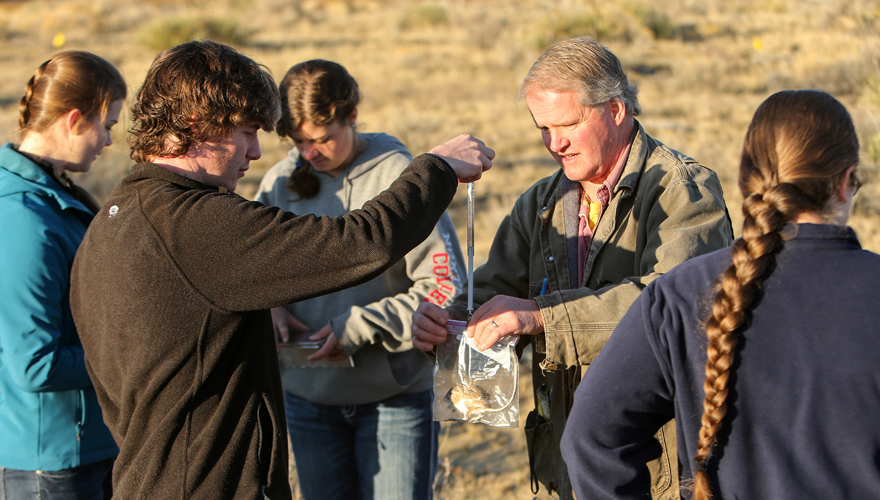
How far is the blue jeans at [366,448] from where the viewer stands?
288cm

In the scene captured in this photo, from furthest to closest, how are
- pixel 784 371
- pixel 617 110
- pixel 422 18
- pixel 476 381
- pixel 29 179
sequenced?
pixel 422 18
pixel 29 179
pixel 617 110
pixel 476 381
pixel 784 371

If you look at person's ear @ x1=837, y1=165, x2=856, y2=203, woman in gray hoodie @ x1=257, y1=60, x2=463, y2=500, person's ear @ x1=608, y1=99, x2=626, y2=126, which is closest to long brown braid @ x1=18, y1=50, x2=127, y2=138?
woman in gray hoodie @ x1=257, y1=60, x2=463, y2=500

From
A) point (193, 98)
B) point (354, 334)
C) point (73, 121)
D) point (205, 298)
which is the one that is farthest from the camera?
point (354, 334)

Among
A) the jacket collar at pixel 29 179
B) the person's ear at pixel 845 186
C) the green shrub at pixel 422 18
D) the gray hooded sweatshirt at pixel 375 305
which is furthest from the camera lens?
the green shrub at pixel 422 18

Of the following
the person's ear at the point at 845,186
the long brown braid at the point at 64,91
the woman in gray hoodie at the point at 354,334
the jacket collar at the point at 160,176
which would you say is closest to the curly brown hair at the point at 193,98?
the jacket collar at the point at 160,176

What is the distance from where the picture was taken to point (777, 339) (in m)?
1.33

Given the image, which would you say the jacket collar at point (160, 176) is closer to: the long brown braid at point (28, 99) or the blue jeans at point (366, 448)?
the long brown braid at point (28, 99)

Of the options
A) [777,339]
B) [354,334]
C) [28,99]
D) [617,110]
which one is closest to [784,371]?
[777,339]

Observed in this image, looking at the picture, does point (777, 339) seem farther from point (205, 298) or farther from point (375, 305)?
point (375, 305)

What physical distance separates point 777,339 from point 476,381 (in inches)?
40.6

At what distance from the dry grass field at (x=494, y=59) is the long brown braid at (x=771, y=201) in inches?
49.9

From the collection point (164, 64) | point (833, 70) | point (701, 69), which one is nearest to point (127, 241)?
point (164, 64)

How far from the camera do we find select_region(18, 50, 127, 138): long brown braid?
249 cm

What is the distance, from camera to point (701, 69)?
57.7 ft
